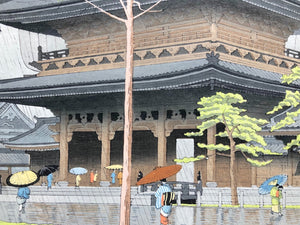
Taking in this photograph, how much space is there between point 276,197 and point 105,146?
9173mm

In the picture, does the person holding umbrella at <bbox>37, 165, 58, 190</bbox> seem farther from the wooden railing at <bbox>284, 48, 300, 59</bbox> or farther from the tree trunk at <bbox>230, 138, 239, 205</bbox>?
the wooden railing at <bbox>284, 48, 300, 59</bbox>

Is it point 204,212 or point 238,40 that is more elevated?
point 238,40

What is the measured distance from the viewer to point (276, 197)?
1587cm

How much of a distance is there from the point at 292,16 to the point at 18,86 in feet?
38.6

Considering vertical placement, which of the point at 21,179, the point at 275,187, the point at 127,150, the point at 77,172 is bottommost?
the point at 275,187

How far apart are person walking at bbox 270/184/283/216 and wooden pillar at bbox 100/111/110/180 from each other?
8.43 m

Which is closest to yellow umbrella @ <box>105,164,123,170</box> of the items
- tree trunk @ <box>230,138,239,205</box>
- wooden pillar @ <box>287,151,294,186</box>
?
tree trunk @ <box>230,138,239,205</box>

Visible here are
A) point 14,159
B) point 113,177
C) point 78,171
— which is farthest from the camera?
point 14,159

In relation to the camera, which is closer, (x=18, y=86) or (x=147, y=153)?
(x=147, y=153)

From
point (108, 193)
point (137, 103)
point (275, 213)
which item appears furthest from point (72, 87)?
point (275, 213)

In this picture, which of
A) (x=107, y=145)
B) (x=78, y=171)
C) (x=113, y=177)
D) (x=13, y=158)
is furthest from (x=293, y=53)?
(x=13, y=158)

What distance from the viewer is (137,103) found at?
22641mm

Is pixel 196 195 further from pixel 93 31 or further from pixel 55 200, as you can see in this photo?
pixel 93 31

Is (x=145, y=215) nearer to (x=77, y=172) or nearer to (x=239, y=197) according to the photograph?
(x=239, y=197)
